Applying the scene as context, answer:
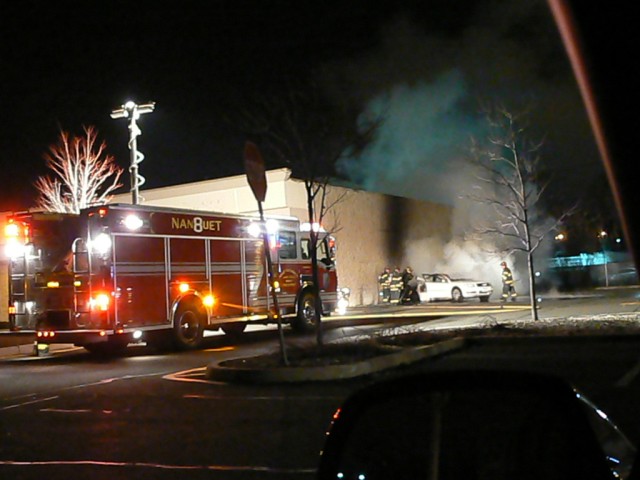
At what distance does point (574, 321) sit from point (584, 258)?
50.1 m

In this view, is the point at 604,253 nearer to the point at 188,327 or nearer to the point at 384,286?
the point at 384,286

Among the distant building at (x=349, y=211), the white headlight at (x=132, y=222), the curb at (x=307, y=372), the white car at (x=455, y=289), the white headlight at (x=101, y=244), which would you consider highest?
the distant building at (x=349, y=211)

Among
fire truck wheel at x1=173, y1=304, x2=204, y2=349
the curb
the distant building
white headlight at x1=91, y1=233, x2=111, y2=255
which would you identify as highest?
the distant building

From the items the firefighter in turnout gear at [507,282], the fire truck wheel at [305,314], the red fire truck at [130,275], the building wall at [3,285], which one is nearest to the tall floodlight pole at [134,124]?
the red fire truck at [130,275]

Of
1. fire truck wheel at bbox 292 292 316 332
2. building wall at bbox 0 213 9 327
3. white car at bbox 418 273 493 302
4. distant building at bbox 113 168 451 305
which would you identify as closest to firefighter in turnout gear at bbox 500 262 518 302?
white car at bbox 418 273 493 302

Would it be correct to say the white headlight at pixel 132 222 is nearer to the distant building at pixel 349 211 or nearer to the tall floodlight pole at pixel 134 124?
the tall floodlight pole at pixel 134 124

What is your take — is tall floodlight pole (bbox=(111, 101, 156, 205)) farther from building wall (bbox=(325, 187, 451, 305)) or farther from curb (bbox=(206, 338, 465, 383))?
building wall (bbox=(325, 187, 451, 305))

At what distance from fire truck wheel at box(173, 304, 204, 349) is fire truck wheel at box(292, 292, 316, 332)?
3965 millimetres

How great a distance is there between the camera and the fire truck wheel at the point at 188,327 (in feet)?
62.1

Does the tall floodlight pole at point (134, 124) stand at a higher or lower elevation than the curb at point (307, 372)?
higher

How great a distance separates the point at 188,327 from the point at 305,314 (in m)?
4.72

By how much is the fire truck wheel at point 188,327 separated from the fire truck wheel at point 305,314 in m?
3.97

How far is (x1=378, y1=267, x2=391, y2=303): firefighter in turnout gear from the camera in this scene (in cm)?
3766

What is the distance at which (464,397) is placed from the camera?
109 inches
